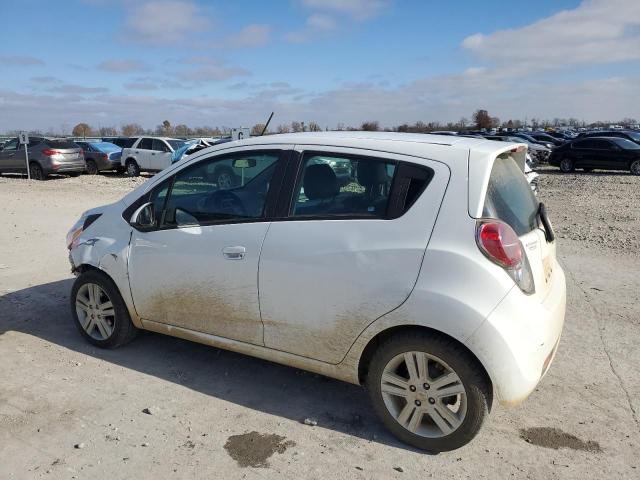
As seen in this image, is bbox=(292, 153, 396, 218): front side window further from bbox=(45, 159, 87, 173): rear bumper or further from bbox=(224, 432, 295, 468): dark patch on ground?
bbox=(45, 159, 87, 173): rear bumper

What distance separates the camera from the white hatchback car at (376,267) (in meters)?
2.97

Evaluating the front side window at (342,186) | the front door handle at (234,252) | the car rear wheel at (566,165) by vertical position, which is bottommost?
the car rear wheel at (566,165)

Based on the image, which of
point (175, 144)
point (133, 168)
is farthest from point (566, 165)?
point (133, 168)

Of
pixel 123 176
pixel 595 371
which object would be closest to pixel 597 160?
pixel 123 176

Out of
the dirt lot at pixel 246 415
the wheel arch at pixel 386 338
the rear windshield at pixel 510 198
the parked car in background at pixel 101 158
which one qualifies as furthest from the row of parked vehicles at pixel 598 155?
the wheel arch at pixel 386 338

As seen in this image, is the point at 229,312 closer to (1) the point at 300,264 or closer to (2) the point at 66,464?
(1) the point at 300,264

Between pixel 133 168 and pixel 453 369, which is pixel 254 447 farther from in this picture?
pixel 133 168

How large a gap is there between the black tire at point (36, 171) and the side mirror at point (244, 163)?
64.8ft

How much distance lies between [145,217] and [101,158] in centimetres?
2115

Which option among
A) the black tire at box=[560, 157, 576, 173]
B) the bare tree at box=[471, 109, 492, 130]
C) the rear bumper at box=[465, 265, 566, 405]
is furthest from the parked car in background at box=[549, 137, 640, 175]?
the bare tree at box=[471, 109, 492, 130]

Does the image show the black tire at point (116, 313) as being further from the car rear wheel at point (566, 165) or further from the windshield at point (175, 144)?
the car rear wheel at point (566, 165)

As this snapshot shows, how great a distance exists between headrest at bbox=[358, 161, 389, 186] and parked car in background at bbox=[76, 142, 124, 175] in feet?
73.3

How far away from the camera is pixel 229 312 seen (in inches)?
149

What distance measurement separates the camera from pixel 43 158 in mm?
20828
